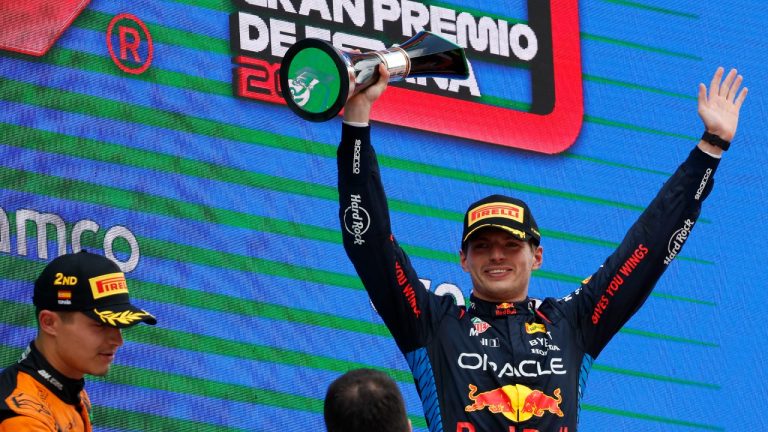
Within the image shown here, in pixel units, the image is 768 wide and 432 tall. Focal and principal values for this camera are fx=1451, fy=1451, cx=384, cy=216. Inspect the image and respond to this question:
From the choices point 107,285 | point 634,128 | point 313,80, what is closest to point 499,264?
point 313,80

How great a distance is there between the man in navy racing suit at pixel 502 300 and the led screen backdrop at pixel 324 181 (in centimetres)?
78

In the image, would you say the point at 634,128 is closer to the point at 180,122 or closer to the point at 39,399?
the point at 180,122

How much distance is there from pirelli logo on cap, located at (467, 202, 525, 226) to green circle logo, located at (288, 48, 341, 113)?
0.48m

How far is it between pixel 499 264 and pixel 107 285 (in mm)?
847

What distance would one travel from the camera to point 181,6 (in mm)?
3889

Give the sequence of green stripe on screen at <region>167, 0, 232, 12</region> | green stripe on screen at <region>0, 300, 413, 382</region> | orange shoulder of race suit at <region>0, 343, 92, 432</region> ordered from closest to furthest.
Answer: orange shoulder of race suit at <region>0, 343, 92, 432</region> < green stripe on screen at <region>0, 300, 413, 382</region> < green stripe on screen at <region>167, 0, 232, 12</region>

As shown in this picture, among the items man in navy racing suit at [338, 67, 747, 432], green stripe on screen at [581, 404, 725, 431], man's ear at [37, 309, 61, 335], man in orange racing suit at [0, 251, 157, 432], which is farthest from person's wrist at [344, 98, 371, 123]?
green stripe on screen at [581, 404, 725, 431]

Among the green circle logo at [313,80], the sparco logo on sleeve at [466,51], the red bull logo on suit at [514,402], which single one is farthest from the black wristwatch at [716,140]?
the sparco logo on sleeve at [466,51]

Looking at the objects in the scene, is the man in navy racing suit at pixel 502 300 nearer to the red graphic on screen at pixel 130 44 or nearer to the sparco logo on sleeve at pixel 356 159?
the sparco logo on sleeve at pixel 356 159

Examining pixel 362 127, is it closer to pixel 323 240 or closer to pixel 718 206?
pixel 323 240

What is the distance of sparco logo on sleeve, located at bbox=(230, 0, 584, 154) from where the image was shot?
3.99m

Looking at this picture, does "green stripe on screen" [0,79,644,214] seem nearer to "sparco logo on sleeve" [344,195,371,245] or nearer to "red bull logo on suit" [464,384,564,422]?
"sparco logo on sleeve" [344,195,371,245]

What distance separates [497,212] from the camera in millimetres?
3145

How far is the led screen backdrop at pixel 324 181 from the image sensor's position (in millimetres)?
3645
